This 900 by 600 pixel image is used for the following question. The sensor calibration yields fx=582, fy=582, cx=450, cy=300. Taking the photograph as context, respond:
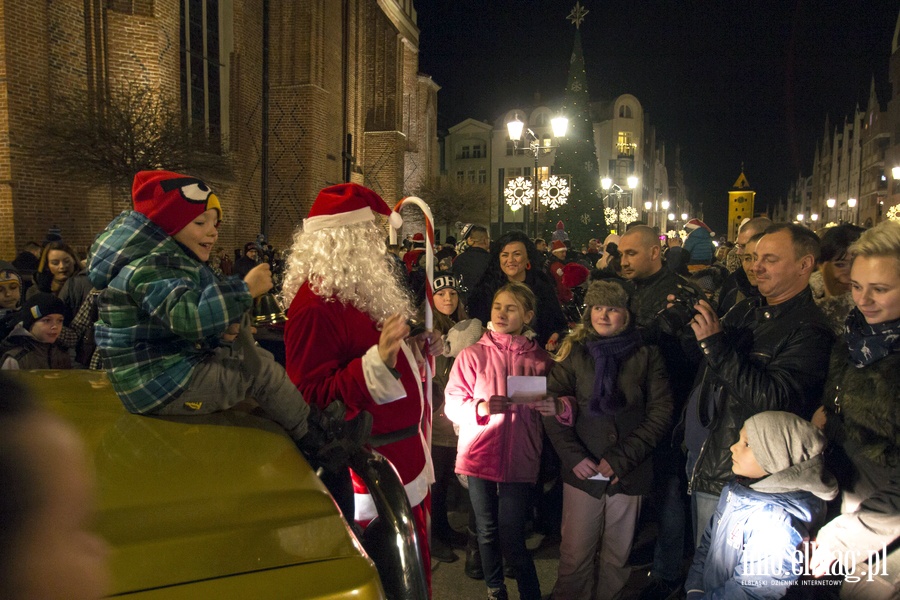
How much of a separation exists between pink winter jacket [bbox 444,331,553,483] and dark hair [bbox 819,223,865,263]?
2049 millimetres

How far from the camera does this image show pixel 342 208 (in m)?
2.62

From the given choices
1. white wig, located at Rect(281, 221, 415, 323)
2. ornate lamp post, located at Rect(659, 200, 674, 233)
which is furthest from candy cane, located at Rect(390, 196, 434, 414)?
ornate lamp post, located at Rect(659, 200, 674, 233)

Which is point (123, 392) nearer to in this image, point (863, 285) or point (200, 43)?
point (863, 285)

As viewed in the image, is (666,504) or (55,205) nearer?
(666,504)

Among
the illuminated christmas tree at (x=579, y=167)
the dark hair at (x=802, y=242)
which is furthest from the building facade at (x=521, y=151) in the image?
the dark hair at (x=802, y=242)

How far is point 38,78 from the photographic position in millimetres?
10609

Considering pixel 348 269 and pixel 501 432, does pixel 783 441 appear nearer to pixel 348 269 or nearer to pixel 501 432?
pixel 501 432

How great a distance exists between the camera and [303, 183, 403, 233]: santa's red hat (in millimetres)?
2607

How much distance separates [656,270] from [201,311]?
3.33 metres

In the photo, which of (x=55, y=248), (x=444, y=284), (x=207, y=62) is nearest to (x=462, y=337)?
(x=444, y=284)

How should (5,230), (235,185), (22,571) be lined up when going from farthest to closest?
(235,185) → (5,230) → (22,571)

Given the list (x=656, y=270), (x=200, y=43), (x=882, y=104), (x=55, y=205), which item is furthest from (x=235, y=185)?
(x=882, y=104)

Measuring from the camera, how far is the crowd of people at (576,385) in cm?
177

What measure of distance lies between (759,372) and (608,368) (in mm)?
892
